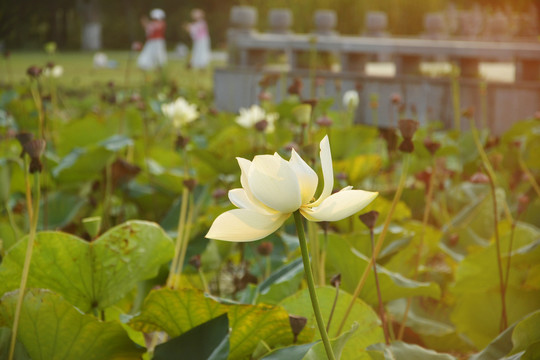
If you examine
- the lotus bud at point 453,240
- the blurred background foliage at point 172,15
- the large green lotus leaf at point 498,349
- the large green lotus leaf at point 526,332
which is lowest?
the blurred background foliage at point 172,15

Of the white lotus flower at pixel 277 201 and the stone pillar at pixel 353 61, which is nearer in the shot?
the white lotus flower at pixel 277 201

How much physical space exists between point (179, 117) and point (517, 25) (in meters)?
9.24

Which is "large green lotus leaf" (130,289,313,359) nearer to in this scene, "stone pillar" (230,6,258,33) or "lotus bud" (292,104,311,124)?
"lotus bud" (292,104,311,124)

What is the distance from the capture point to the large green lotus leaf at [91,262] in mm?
728

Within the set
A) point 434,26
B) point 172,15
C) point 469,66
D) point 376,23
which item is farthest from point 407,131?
point 172,15

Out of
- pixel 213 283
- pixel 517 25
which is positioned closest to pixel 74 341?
pixel 213 283

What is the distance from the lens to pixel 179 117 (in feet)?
4.77

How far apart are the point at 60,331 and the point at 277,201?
29cm

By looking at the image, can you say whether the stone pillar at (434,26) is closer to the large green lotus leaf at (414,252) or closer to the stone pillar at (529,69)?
the stone pillar at (529,69)

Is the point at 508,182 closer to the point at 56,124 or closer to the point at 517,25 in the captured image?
the point at 56,124

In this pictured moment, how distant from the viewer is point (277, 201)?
437mm

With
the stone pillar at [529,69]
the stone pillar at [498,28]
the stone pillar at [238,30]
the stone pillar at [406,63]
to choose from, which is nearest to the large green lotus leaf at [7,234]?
the stone pillar at [529,69]

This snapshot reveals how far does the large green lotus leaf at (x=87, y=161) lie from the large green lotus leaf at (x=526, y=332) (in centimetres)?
77

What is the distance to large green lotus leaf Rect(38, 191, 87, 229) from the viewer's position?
1.26 m
